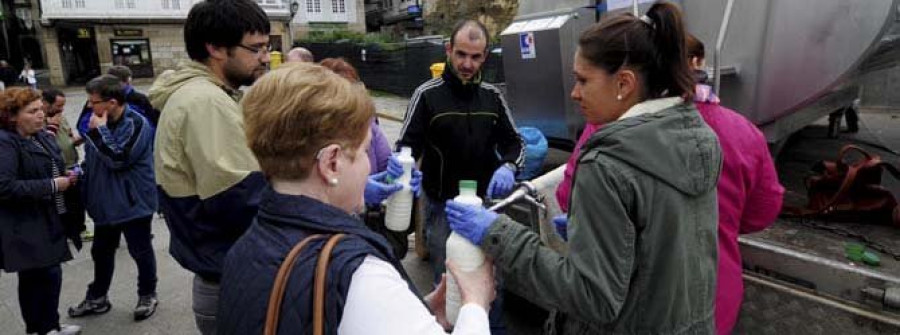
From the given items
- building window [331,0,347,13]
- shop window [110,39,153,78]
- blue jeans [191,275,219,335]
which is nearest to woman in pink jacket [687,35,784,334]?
blue jeans [191,275,219,335]

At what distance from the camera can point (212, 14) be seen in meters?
1.95

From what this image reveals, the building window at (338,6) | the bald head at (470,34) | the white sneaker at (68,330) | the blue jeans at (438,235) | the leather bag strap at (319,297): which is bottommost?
the white sneaker at (68,330)

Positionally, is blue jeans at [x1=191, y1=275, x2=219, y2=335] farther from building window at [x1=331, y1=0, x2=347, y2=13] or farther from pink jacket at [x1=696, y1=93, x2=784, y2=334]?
building window at [x1=331, y1=0, x2=347, y2=13]

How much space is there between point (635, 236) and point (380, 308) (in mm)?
662

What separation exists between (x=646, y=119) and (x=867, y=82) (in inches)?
121

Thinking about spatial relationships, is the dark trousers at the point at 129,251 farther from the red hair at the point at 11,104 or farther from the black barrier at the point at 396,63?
the black barrier at the point at 396,63

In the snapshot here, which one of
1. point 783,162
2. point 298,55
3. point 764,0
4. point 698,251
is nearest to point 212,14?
point 698,251

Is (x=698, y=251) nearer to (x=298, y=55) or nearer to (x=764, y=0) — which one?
(x=764, y=0)

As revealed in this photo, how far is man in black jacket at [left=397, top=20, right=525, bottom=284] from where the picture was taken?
2955 millimetres

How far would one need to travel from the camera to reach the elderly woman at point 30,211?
3.17 metres

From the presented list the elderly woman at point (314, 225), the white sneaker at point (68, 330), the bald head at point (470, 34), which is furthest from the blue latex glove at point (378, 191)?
the white sneaker at point (68, 330)

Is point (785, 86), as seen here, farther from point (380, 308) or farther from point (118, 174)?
Result: point (118, 174)

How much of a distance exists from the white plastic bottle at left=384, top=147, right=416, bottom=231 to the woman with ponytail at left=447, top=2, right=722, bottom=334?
1.02 meters

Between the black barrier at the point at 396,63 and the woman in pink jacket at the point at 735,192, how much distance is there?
511 inches
